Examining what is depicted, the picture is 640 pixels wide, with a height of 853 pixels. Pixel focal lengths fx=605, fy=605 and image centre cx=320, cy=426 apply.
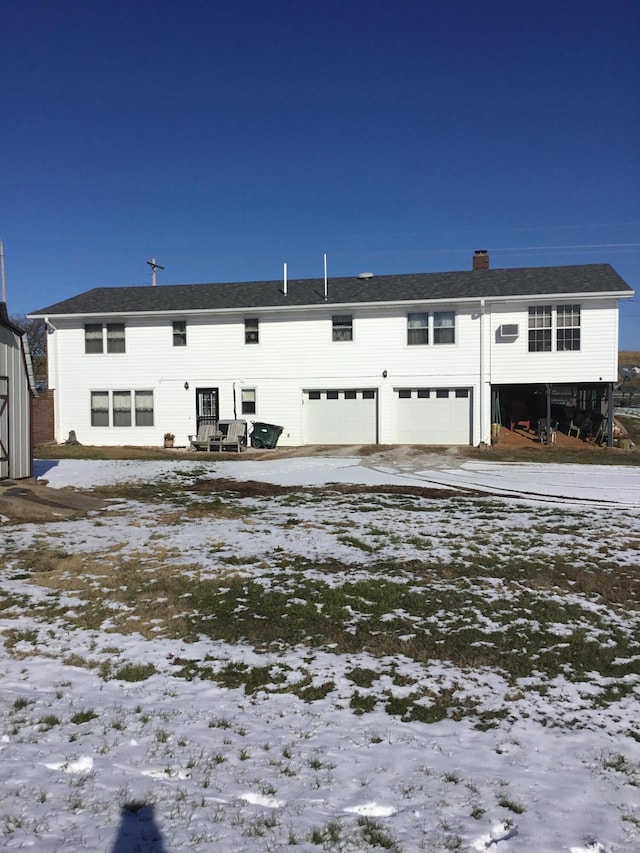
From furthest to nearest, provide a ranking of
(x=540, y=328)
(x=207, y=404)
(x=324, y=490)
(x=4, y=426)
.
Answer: (x=207, y=404), (x=540, y=328), (x=324, y=490), (x=4, y=426)

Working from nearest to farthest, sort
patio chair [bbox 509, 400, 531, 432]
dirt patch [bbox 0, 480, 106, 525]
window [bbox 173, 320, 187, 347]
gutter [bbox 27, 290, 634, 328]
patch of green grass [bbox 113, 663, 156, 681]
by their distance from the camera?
1. patch of green grass [bbox 113, 663, 156, 681]
2. dirt patch [bbox 0, 480, 106, 525]
3. gutter [bbox 27, 290, 634, 328]
4. window [bbox 173, 320, 187, 347]
5. patio chair [bbox 509, 400, 531, 432]

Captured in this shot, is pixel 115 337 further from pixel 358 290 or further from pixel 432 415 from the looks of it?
pixel 432 415

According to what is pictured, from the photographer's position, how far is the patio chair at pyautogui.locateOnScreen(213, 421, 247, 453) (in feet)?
71.1

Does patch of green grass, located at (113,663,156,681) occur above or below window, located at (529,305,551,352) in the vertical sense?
below

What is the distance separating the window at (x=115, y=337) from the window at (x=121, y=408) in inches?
69.4

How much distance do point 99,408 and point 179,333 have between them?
4391mm

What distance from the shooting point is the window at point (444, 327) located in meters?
22.3

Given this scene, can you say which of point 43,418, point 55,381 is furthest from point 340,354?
point 43,418

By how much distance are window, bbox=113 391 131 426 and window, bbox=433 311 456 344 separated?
12.2 meters

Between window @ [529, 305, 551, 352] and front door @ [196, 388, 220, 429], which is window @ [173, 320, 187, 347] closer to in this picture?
front door @ [196, 388, 220, 429]

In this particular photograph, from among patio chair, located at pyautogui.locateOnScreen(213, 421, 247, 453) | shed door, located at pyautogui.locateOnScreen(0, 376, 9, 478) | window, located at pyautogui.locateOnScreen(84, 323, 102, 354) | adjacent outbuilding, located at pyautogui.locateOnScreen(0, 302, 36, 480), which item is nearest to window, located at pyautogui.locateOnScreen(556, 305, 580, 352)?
patio chair, located at pyautogui.locateOnScreen(213, 421, 247, 453)

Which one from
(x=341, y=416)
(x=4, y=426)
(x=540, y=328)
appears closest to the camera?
(x=4, y=426)

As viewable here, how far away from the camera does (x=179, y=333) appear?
77.9ft

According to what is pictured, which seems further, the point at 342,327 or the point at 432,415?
the point at 342,327
